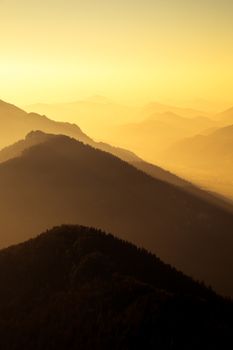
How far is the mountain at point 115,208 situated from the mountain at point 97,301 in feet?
148

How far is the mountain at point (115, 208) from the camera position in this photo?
120m

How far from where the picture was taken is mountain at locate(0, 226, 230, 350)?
163 feet

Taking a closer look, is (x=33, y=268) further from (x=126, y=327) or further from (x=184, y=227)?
(x=184, y=227)

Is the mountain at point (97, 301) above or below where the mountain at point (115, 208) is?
below

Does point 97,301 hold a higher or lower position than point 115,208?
lower

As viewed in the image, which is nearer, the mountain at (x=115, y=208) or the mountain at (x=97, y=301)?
the mountain at (x=97, y=301)

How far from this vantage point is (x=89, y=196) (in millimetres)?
136000

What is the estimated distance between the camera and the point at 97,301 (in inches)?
2188

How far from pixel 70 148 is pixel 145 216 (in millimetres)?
38736

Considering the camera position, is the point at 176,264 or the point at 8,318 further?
the point at 176,264

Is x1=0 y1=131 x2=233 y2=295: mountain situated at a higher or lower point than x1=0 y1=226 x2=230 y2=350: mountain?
higher

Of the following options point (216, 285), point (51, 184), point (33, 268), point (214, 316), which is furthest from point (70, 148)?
point (214, 316)

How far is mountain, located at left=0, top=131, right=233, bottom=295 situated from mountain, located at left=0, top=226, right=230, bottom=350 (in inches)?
1774

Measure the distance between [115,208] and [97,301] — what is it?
7760 centimetres
